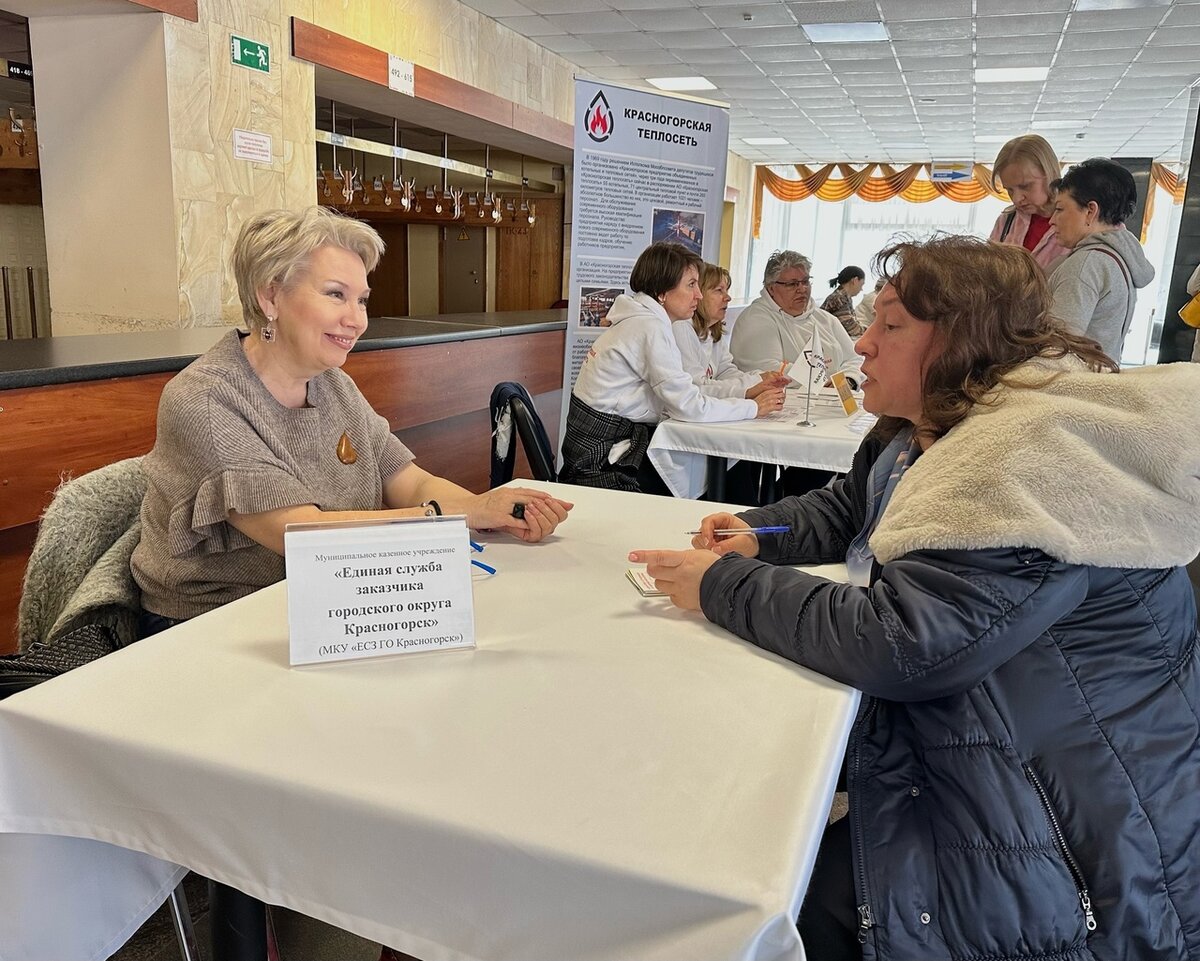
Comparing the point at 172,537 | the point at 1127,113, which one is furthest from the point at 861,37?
the point at 172,537

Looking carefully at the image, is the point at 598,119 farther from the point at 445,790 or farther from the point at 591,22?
the point at 445,790

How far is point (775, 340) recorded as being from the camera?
4527mm

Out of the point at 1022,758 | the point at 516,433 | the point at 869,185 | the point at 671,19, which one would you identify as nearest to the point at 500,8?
the point at 671,19

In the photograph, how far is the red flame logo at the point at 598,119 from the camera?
4121 mm

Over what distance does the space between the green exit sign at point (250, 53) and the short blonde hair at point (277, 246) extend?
10.7 ft

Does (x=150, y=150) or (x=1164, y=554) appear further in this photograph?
(x=150, y=150)

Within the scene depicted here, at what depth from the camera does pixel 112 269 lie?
4.33 metres

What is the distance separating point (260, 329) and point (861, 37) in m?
6.85

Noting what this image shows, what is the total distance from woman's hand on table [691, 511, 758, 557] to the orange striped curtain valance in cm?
1421

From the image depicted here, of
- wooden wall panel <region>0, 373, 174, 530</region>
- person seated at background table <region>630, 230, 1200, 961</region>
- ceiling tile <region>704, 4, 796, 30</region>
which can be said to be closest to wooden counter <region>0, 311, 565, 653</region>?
wooden wall panel <region>0, 373, 174, 530</region>

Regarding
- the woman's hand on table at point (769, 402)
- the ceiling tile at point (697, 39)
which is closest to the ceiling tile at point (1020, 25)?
the ceiling tile at point (697, 39)

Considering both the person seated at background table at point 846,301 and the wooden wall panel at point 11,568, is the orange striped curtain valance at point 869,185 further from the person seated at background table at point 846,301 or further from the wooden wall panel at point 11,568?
the wooden wall panel at point 11,568

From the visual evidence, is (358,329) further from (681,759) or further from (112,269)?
(112,269)

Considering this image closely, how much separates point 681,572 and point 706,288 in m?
2.79
